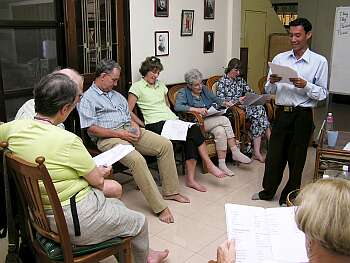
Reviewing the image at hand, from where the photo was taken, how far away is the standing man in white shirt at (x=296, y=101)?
270 cm

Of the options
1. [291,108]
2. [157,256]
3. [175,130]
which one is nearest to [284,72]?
[291,108]

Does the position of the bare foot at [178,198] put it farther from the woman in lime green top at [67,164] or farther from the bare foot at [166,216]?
the woman in lime green top at [67,164]

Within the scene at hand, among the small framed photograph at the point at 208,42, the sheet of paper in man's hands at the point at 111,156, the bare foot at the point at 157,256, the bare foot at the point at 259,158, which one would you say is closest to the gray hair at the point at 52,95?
the sheet of paper in man's hands at the point at 111,156

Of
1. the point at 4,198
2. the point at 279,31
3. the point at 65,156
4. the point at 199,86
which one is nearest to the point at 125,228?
the point at 65,156

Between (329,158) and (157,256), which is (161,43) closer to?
(329,158)

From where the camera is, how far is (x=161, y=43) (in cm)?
387

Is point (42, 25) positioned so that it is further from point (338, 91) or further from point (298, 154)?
point (338, 91)

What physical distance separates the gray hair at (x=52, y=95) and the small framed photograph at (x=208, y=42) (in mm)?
2969

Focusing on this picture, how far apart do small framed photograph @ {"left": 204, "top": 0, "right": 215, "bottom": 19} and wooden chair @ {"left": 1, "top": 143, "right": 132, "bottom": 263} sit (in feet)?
→ 10.6

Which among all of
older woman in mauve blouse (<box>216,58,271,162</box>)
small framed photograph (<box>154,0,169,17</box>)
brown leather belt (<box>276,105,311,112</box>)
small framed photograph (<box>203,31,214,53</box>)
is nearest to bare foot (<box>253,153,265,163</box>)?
older woman in mauve blouse (<box>216,58,271,162</box>)

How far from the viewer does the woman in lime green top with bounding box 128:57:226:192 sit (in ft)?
11.0

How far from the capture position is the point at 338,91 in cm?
524

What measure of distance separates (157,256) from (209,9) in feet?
10.2

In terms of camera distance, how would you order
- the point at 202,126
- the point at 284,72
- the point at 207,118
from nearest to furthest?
the point at 284,72 < the point at 202,126 < the point at 207,118
